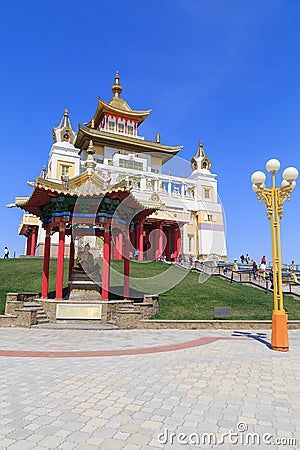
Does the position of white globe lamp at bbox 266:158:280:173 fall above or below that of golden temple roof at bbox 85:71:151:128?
below

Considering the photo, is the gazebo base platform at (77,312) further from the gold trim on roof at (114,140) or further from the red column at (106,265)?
the gold trim on roof at (114,140)

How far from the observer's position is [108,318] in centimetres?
1372

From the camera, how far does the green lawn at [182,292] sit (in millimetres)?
15501

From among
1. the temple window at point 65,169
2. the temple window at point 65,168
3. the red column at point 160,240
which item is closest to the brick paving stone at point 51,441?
the red column at point 160,240

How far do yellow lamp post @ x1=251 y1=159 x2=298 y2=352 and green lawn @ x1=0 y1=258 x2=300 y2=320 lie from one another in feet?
17.0

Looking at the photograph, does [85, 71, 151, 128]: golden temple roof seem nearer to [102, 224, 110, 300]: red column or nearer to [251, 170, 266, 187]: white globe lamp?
[102, 224, 110, 300]: red column

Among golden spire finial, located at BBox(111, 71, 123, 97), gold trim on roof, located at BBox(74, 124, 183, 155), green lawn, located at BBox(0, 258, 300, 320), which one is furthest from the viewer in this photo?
golden spire finial, located at BBox(111, 71, 123, 97)

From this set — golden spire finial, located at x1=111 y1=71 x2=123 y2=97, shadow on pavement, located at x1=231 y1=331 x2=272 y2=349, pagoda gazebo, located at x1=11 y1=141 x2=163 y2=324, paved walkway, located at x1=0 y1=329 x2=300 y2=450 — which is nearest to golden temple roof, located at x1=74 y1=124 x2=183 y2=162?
golden spire finial, located at x1=111 y1=71 x2=123 y2=97

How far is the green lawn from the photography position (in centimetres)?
1550

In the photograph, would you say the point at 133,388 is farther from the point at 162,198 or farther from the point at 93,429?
the point at 162,198

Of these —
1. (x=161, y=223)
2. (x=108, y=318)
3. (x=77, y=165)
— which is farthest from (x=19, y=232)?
(x=108, y=318)

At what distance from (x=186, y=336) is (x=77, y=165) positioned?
33.8 metres

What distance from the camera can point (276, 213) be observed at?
35.2 feet

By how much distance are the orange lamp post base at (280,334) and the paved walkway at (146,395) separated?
30 cm
